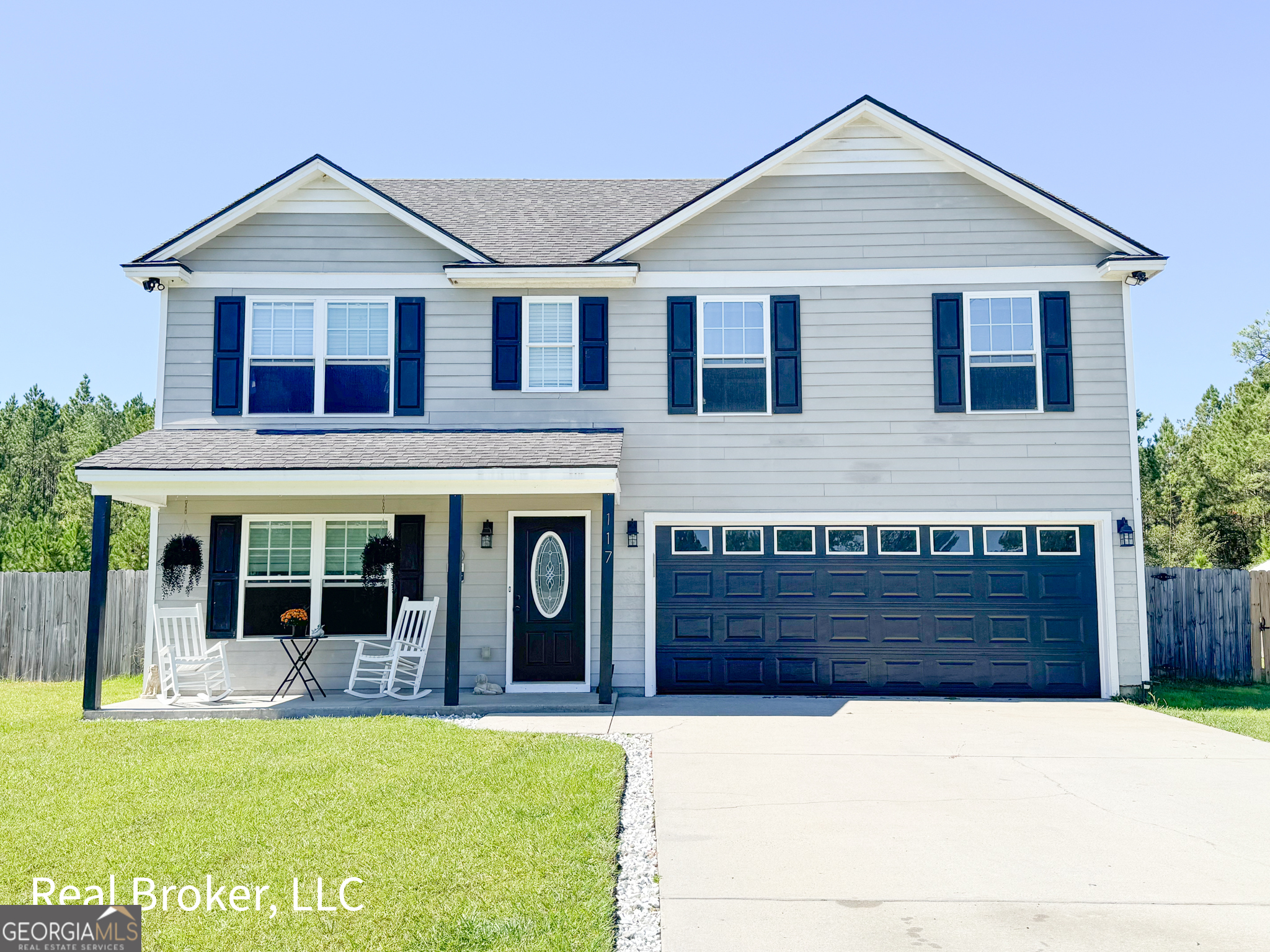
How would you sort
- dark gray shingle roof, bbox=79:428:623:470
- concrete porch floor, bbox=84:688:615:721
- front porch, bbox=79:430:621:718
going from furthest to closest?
front porch, bbox=79:430:621:718, dark gray shingle roof, bbox=79:428:623:470, concrete porch floor, bbox=84:688:615:721

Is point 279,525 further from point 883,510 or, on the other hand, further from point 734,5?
point 734,5

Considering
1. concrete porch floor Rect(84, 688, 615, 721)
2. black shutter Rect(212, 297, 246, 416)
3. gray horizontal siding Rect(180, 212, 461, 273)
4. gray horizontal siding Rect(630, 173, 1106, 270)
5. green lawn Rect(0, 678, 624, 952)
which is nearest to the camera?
green lawn Rect(0, 678, 624, 952)

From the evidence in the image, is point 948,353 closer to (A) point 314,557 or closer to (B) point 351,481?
(B) point 351,481

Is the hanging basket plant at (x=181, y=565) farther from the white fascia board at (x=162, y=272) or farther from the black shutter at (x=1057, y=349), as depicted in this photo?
the black shutter at (x=1057, y=349)

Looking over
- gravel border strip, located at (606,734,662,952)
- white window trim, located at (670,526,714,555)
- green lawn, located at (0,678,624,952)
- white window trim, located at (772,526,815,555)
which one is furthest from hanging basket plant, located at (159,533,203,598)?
white window trim, located at (772,526,815,555)

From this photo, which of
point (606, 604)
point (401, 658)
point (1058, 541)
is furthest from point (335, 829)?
point (1058, 541)

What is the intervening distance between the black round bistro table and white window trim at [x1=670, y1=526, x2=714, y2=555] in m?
4.22

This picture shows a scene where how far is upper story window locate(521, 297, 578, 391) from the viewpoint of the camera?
459 inches

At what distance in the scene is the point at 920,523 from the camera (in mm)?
11359

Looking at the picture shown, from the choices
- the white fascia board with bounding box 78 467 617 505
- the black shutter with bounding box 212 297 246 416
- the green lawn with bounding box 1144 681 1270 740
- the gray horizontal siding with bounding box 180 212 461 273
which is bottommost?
the green lawn with bounding box 1144 681 1270 740

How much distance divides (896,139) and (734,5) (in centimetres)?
262

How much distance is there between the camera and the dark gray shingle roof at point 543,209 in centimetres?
1227

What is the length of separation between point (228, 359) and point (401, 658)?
167 inches

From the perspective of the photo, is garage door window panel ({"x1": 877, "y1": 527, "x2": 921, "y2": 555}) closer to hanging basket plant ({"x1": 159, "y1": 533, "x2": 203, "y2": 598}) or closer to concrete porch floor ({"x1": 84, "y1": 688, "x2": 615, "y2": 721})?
concrete porch floor ({"x1": 84, "y1": 688, "x2": 615, "y2": 721})
